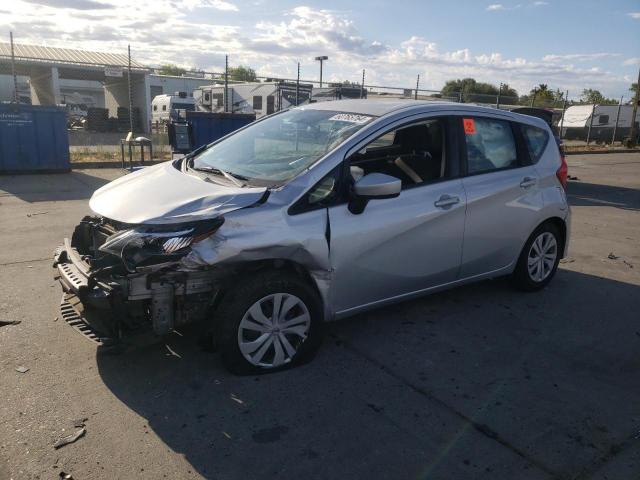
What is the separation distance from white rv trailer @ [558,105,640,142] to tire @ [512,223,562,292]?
91.4 ft

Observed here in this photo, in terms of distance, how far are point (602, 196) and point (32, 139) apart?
41.0 feet

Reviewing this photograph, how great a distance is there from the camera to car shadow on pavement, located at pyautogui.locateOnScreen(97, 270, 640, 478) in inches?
108

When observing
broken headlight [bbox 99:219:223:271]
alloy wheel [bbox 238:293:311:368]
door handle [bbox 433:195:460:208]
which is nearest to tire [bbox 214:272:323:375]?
alloy wheel [bbox 238:293:311:368]

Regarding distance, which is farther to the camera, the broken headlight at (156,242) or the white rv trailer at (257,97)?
the white rv trailer at (257,97)

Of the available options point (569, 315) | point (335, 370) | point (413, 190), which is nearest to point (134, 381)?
point (335, 370)

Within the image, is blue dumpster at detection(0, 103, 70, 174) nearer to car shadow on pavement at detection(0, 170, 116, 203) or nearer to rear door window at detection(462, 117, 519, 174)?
car shadow on pavement at detection(0, 170, 116, 203)

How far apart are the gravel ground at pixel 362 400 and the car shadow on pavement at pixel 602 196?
6.32 meters

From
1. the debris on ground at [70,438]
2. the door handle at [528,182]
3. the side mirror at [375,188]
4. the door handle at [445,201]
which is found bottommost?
the debris on ground at [70,438]

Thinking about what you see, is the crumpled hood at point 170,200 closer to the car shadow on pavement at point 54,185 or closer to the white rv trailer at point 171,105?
the car shadow on pavement at point 54,185

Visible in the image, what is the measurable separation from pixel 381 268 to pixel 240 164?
52.1 inches

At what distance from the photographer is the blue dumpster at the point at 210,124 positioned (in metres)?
13.0

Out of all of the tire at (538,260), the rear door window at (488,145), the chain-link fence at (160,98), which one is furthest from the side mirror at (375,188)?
the chain-link fence at (160,98)

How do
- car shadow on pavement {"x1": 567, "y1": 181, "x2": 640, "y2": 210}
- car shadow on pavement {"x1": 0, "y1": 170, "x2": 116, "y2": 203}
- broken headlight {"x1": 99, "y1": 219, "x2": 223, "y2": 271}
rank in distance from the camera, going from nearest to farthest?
broken headlight {"x1": 99, "y1": 219, "x2": 223, "y2": 271}
car shadow on pavement {"x1": 0, "y1": 170, "x2": 116, "y2": 203}
car shadow on pavement {"x1": 567, "y1": 181, "x2": 640, "y2": 210}

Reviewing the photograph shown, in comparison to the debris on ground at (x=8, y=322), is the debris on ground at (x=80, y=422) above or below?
below
